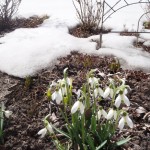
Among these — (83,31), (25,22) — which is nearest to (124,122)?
(83,31)

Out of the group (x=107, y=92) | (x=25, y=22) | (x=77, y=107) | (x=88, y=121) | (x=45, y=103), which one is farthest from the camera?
(x=25, y=22)

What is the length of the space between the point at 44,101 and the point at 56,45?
1.25 m

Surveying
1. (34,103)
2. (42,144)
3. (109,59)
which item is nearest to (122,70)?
(109,59)

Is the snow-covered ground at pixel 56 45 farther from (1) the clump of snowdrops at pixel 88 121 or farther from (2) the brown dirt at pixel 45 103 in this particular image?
(1) the clump of snowdrops at pixel 88 121

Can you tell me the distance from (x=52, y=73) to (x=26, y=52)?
593 mm

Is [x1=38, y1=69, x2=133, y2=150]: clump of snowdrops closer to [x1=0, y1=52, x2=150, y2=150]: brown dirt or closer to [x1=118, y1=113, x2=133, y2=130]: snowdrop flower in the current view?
[x1=118, y1=113, x2=133, y2=130]: snowdrop flower

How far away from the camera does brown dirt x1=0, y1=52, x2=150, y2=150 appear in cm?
270

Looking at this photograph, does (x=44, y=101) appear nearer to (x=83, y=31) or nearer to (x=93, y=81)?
(x=93, y=81)

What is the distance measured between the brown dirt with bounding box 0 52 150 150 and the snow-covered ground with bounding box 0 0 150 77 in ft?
0.47

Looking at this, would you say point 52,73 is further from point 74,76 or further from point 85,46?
point 85,46

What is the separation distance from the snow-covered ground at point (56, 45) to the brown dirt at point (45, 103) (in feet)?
0.47

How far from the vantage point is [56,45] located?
4301 mm

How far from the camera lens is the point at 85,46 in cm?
429

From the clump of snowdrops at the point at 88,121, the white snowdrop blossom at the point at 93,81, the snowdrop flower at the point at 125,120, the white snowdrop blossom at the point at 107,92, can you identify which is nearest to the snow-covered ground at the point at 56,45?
the clump of snowdrops at the point at 88,121
